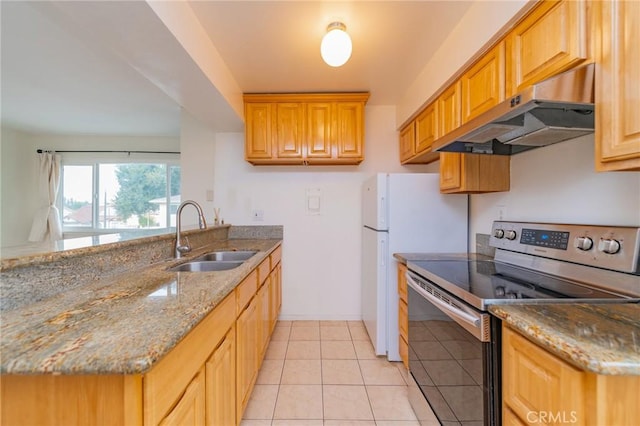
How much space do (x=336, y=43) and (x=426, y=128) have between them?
112cm

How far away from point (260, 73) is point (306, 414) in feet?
8.49

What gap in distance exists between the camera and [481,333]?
0.98 m

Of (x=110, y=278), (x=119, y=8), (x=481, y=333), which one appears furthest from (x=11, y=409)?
(x=119, y=8)

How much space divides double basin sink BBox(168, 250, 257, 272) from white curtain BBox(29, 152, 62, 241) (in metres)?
4.22

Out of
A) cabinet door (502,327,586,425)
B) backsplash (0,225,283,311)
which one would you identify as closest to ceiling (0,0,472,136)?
backsplash (0,225,283,311)

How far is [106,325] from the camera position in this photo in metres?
0.71

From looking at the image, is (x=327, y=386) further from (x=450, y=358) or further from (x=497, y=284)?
(x=497, y=284)

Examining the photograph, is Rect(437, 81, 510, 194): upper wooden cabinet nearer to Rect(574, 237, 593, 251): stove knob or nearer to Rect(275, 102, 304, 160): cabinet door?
Rect(574, 237, 593, 251): stove knob

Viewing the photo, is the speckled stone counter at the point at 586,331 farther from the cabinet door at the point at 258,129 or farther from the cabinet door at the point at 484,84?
the cabinet door at the point at 258,129

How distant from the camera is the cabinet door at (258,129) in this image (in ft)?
8.66

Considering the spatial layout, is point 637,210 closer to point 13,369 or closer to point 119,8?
point 13,369

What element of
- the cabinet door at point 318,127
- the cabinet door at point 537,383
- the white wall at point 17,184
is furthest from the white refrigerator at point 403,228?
the white wall at point 17,184

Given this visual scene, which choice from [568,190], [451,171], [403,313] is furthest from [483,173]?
[403,313]

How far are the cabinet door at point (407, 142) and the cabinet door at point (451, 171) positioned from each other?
22.2 inches
